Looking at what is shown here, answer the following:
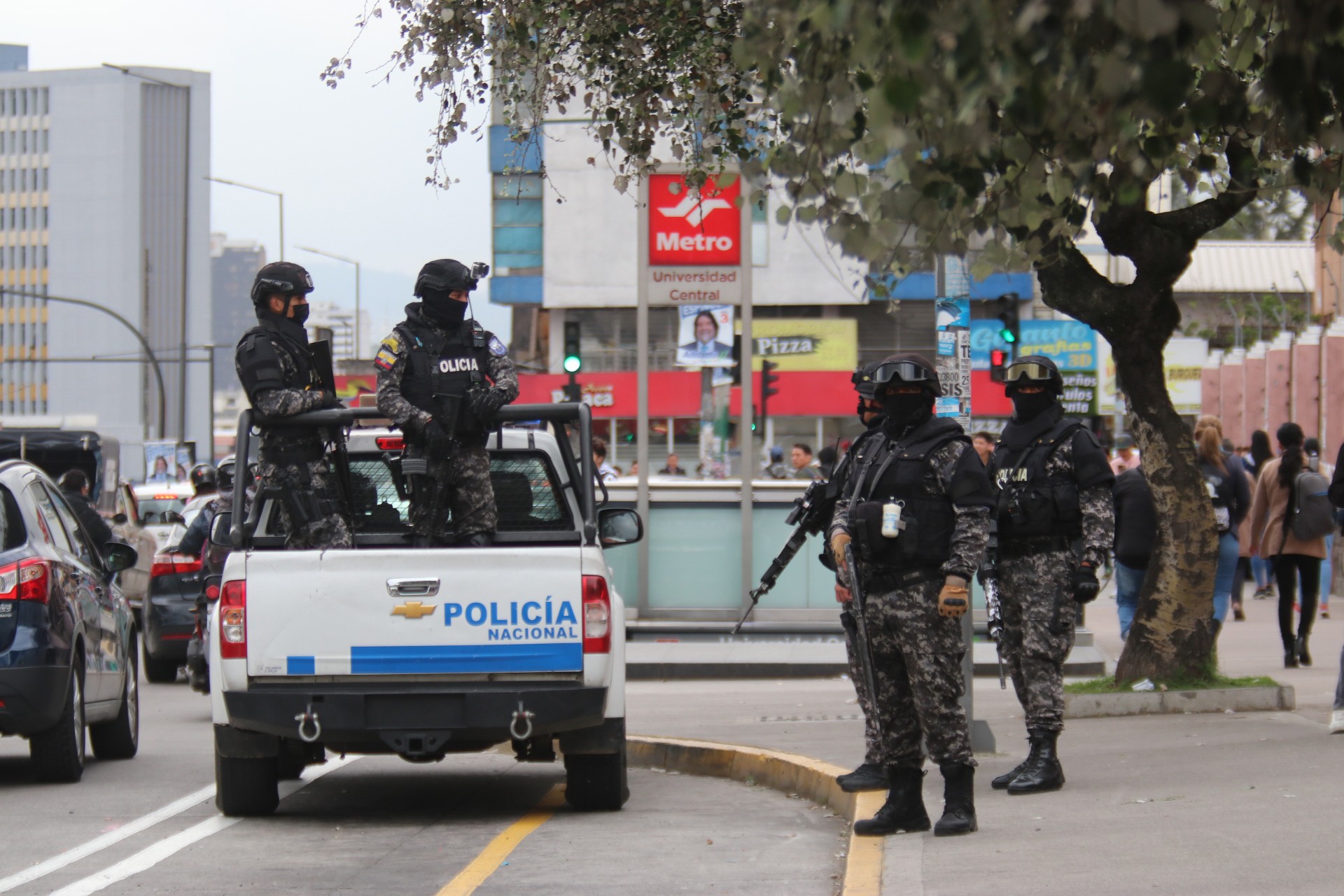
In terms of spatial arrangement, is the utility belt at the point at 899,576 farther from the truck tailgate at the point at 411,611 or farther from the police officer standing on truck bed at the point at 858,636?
the truck tailgate at the point at 411,611

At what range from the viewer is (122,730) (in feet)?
34.9

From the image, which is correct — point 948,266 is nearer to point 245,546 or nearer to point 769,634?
point 245,546

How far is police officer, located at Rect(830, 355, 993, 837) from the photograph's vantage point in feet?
21.9

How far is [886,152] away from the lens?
416cm

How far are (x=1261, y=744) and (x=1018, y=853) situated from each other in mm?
3122

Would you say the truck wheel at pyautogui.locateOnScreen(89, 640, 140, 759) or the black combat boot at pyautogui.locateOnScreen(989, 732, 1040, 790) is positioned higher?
the black combat boot at pyautogui.locateOnScreen(989, 732, 1040, 790)

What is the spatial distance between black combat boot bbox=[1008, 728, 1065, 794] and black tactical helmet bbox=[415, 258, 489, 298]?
3311 mm

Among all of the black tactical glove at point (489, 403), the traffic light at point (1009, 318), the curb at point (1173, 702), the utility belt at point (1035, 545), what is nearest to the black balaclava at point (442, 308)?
the black tactical glove at point (489, 403)

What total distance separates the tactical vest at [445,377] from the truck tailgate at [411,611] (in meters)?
0.70

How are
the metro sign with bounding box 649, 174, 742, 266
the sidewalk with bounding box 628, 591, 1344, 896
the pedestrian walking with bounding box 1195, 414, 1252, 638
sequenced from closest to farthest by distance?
the sidewalk with bounding box 628, 591, 1344, 896, the pedestrian walking with bounding box 1195, 414, 1252, 638, the metro sign with bounding box 649, 174, 742, 266

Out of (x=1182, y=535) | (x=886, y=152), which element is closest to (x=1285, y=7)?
(x=886, y=152)

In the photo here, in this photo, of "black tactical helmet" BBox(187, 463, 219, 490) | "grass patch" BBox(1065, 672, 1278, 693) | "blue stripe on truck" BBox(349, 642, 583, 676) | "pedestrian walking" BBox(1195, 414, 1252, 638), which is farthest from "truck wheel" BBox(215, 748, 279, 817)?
"pedestrian walking" BBox(1195, 414, 1252, 638)

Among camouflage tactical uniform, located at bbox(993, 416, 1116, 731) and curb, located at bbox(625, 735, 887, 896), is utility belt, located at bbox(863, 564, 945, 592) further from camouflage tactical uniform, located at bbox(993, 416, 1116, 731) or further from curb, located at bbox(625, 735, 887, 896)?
camouflage tactical uniform, located at bbox(993, 416, 1116, 731)

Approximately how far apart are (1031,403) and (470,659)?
9.29 ft
